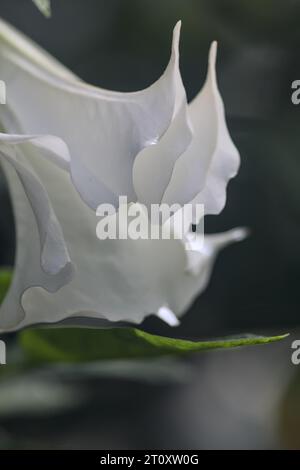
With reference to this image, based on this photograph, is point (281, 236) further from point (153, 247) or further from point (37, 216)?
point (37, 216)

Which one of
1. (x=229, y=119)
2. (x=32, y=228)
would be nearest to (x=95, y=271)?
(x=32, y=228)

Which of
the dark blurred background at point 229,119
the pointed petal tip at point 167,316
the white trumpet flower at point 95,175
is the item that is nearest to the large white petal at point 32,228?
the white trumpet flower at point 95,175

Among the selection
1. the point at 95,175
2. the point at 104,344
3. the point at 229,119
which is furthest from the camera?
the point at 229,119

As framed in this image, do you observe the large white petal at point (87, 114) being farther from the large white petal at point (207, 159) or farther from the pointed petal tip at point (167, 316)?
the pointed petal tip at point (167, 316)

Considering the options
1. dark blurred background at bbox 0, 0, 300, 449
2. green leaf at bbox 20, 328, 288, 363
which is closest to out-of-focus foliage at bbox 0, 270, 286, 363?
green leaf at bbox 20, 328, 288, 363

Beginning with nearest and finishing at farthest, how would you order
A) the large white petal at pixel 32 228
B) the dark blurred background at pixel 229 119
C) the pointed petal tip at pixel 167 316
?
1. the large white petal at pixel 32 228
2. the pointed petal tip at pixel 167 316
3. the dark blurred background at pixel 229 119

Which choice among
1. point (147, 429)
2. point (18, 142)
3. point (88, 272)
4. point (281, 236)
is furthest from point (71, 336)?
point (147, 429)

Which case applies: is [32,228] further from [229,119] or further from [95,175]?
[229,119]
